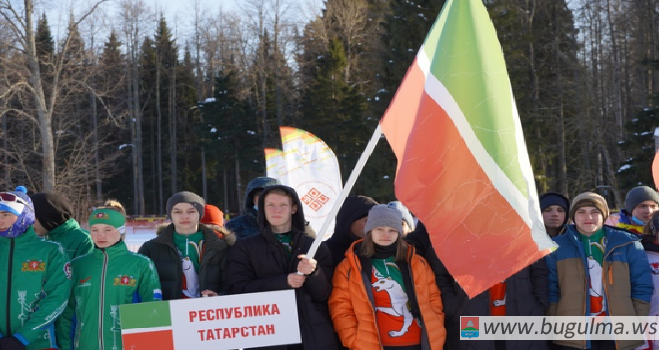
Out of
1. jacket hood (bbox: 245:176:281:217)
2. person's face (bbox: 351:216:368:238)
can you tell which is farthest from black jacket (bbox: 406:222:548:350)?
jacket hood (bbox: 245:176:281:217)

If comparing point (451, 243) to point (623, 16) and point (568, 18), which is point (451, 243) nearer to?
point (623, 16)

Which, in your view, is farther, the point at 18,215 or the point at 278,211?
the point at 278,211

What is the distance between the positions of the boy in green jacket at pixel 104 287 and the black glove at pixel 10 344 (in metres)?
0.35

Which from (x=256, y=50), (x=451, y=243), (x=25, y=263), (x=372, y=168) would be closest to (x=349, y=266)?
(x=451, y=243)

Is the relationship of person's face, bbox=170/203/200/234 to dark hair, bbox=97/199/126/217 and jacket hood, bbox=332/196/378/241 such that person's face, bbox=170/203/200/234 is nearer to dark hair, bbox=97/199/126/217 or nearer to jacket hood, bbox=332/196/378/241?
dark hair, bbox=97/199/126/217

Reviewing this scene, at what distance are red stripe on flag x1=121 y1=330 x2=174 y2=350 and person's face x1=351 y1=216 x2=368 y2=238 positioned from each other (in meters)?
→ 1.89

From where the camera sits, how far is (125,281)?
161 inches

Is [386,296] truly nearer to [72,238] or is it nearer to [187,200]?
[187,200]

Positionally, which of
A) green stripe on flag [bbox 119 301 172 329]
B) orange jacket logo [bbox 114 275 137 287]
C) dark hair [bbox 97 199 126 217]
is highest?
dark hair [bbox 97 199 126 217]

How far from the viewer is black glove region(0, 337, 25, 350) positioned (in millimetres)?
3830

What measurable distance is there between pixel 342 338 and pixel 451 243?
42.8 inches

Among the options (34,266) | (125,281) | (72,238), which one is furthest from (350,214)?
(34,266)

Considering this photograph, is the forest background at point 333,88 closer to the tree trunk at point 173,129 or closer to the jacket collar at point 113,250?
the tree trunk at point 173,129

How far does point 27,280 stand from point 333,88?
31.3 metres
